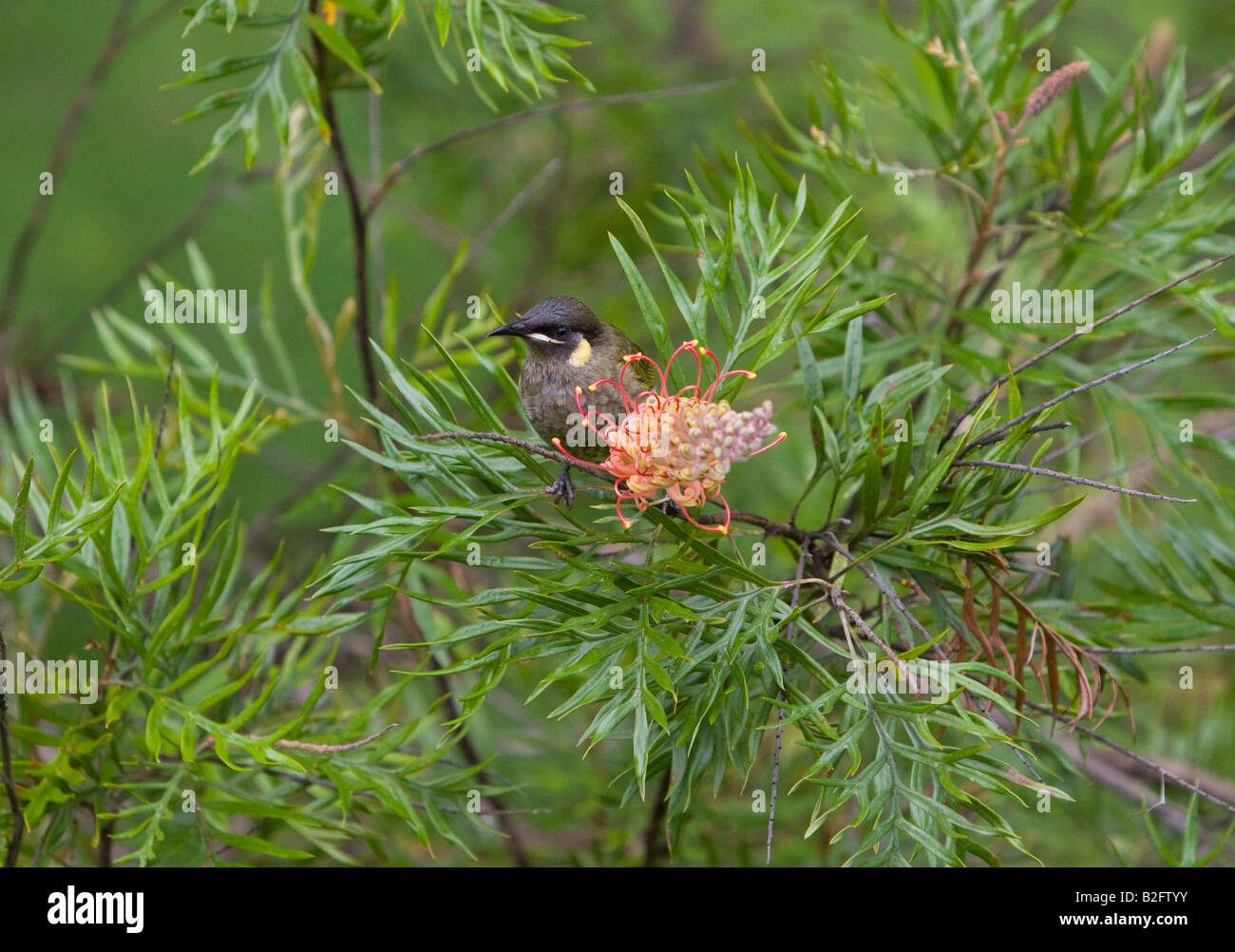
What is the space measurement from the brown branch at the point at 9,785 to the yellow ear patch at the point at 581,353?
26.0 inches

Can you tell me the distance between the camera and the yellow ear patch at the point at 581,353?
1.30 m

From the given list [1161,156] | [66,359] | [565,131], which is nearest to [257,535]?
[66,359]

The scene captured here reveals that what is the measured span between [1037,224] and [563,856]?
44.5 inches

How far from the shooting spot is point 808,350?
1.09m

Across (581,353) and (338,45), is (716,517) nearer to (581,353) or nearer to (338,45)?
(581,353)

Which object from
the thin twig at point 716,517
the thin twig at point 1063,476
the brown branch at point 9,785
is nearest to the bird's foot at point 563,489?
the thin twig at point 716,517

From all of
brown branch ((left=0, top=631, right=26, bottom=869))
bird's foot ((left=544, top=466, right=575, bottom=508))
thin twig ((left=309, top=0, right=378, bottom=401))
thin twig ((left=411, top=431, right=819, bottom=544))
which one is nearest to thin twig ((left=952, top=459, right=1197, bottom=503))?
thin twig ((left=411, top=431, right=819, bottom=544))

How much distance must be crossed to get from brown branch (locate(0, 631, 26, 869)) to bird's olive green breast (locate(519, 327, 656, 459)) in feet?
1.88

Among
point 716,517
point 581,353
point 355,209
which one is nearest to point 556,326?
point 581,353

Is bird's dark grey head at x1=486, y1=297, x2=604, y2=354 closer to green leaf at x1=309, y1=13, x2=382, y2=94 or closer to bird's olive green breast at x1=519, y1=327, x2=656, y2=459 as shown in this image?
bird's olive green breast at x1=519, y1=327, x2=656, y2=459

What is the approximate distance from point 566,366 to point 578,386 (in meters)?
0.10

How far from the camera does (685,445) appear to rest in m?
0.90

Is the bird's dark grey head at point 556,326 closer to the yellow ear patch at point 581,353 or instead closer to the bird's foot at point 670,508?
the yellow ear patch at point 581,353

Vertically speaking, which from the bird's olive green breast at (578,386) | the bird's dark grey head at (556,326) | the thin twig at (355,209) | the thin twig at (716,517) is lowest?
the thin twig at (716,517)
